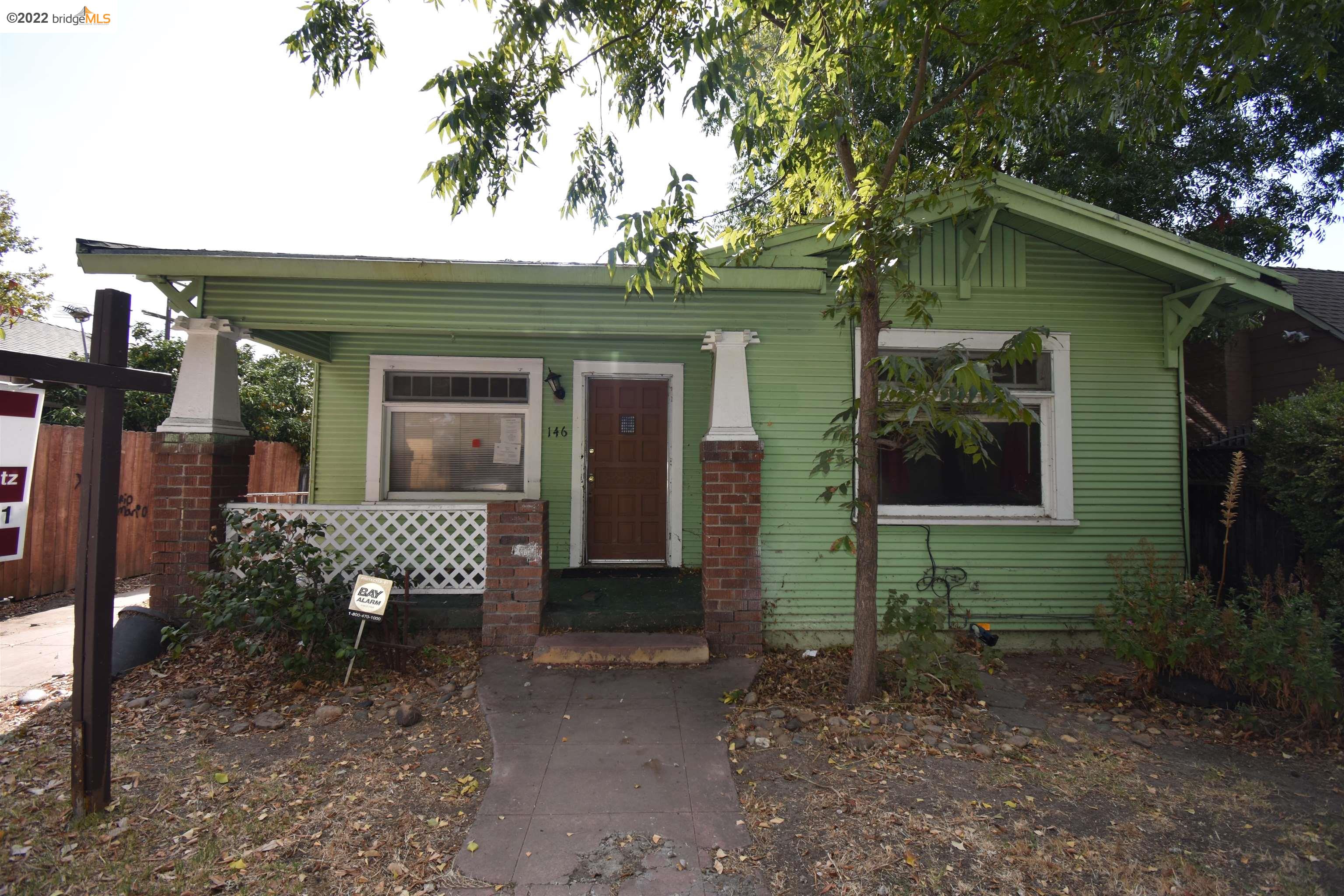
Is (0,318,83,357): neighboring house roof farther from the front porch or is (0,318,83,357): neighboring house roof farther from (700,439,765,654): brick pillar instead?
(700,439,765,654): brick pillar

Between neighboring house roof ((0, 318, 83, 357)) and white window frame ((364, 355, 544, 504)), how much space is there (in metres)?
8.09

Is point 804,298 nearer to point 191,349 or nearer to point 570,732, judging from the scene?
point 570,732

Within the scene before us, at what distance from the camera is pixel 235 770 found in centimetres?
328

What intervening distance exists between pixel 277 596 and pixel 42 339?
508 inches

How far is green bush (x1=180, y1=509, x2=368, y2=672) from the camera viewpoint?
4.22 m

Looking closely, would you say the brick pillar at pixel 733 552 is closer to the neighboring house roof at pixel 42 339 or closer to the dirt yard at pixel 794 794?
the dirt yard at pixel 794 794

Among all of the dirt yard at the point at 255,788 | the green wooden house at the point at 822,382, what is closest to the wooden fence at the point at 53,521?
the green wooden house at the point at 822,382

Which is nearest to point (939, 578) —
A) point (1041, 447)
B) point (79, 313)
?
point (1041, 447)

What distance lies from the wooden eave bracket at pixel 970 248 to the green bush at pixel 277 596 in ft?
17.5

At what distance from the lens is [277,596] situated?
4289 millimetres

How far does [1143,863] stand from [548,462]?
5.28 m

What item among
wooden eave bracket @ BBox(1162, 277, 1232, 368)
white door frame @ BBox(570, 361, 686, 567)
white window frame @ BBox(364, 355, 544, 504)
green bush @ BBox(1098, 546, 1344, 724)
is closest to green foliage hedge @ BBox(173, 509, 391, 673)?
white window frame @ BBox(364, 355, 544, 504)

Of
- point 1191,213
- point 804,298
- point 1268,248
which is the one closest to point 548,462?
point 804,298

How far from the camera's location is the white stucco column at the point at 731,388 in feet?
16.3
